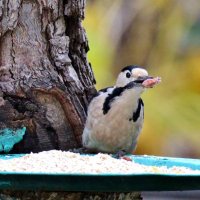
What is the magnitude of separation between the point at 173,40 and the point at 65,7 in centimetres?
314

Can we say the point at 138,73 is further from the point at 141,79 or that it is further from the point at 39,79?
the point at 39,79

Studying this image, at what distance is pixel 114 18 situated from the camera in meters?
7.14

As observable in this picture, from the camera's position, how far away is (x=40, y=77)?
4141mm

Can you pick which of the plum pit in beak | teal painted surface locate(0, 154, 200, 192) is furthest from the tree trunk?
teal painted surface locate(0, 154, 200, 192)

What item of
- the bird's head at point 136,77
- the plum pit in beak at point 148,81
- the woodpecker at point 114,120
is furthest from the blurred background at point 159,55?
the plum pit in beak at point 148,81

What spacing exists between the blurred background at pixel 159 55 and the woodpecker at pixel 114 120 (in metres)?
2.53

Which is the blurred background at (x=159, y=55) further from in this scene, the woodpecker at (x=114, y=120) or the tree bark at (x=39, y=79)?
the woodpecker at (x=114, y=120)

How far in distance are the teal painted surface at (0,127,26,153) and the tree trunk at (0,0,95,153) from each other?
0.01 meters

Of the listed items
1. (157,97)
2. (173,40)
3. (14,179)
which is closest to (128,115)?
(14,179)

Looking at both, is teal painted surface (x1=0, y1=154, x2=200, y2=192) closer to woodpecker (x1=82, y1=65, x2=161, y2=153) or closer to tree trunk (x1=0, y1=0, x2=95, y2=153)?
woodpecker (x1=82, y1=65, x2=161, y2=153)

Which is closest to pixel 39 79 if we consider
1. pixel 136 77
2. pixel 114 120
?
pixel 114 120

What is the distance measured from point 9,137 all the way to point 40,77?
30cm

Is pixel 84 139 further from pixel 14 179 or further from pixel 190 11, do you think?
pixel 190 11

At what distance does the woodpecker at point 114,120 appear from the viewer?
3.93m
